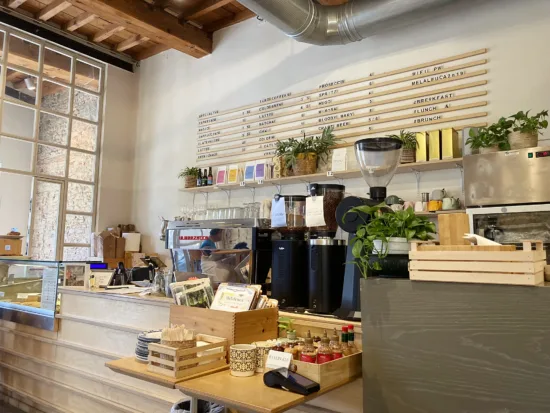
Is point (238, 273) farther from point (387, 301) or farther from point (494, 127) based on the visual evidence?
point (494, 127)

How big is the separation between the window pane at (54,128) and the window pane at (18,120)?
0.14 meters

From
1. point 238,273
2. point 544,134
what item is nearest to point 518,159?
point 544,134

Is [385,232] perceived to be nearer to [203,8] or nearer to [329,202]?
[329,202]

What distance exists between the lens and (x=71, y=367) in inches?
123

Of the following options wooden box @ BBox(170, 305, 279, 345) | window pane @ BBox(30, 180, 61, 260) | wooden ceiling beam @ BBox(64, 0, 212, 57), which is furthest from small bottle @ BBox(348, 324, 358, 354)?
window pane @ BBox(30, 180, 61, 260)

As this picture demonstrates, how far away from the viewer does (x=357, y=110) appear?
434cm

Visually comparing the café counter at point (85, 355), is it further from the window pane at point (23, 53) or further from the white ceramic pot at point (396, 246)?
the window pane at point (23, 53)

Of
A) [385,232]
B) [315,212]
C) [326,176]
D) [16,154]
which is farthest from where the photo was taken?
[16,154]

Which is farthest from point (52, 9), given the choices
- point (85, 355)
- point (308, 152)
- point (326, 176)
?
point (85, 355)

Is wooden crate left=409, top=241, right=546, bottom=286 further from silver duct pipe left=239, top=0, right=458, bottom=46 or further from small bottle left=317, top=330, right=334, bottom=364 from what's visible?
silver duct pipe left=239, top=0, right=458, bottom=46

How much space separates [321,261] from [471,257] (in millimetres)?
826

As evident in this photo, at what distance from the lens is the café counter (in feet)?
8.46

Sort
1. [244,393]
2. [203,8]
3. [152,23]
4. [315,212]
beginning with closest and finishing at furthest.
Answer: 1. [244,393]
2. [315,212]
3. [152,23]
4. [203,8]

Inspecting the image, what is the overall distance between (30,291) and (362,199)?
3.06 meters
